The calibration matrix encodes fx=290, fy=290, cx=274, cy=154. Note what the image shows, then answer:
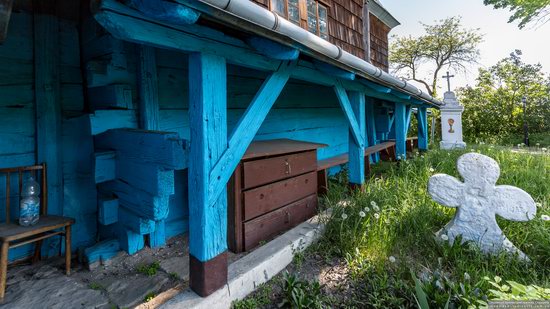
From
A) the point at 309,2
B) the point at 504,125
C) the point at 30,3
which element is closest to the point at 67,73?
the point at 30,3

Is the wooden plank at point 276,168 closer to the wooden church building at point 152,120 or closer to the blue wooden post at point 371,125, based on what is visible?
the wooden church building at point 152,120

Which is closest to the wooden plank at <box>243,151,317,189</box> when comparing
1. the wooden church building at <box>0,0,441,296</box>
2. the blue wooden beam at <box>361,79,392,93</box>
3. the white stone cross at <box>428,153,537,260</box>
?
the wooden church building at <box>0,0,441,296</box>

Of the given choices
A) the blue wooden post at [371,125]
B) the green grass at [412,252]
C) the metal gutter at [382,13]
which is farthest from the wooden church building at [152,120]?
the metal gutter at [382,13]

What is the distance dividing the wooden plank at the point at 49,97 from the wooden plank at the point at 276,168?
141 cm

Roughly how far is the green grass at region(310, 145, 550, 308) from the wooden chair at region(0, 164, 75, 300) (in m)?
1.89

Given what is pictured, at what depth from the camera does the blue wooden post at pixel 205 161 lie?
1.62 meters

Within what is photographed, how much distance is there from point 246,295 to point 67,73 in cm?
210

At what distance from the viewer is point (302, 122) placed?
4570mm

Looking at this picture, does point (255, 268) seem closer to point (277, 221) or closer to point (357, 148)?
point (277, 221)

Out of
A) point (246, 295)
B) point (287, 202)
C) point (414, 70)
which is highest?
point (414, 70)

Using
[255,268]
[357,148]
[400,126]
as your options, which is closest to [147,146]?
[255,268]

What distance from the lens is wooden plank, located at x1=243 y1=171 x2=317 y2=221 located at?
2.48m

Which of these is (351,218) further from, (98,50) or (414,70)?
(414,70)

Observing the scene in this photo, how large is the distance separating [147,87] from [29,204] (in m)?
1.13
